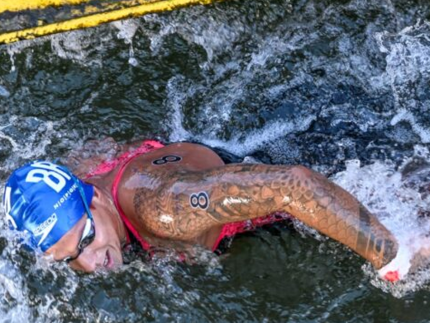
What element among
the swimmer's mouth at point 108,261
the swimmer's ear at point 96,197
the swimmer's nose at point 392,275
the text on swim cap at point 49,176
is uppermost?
the text on swim cap at point 49,176

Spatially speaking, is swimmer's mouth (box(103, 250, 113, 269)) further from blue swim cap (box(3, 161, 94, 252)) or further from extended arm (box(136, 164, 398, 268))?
extended arm (box(136, 164, 398, 268))

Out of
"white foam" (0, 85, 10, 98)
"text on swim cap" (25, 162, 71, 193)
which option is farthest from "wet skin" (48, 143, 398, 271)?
"white foam" (0, 85, 10, 98)

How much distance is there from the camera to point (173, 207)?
4.19 m

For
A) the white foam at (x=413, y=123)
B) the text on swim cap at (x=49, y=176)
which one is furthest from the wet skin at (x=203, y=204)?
the white foam at (x=413, y=123)

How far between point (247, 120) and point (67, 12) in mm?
1636

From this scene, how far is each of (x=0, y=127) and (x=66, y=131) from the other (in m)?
0.54

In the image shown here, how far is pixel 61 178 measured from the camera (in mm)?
4324

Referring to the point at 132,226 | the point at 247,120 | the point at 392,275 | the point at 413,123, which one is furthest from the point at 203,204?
the point at 413,123

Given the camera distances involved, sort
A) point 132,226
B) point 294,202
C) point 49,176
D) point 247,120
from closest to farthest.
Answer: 1. point 294,202
2. point 49,176
3. point 132,226
4. point 247,120

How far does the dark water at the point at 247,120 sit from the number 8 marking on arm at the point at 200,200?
60 cm

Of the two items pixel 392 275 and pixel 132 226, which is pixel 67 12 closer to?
pixel 132 226

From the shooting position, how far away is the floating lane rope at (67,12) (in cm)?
588

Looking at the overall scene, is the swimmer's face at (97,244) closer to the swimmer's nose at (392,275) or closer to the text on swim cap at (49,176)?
the text on swim cap at (49,176)

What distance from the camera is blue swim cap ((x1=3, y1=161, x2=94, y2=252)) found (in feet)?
13.7
